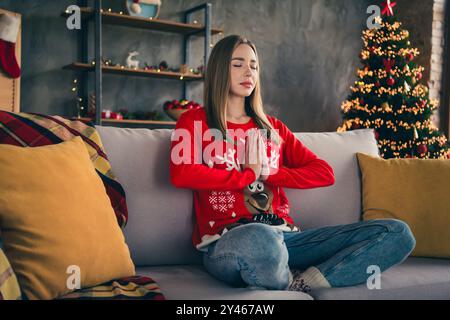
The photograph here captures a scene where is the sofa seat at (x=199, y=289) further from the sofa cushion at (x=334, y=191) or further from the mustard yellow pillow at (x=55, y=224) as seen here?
the sofa cushion at (x=334, y=191)

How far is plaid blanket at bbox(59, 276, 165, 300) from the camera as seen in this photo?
115 centimetres

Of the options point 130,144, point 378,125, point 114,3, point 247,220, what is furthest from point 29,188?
point 378,125

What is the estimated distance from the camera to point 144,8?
162 inches

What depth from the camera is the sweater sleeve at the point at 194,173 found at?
61.2 inches

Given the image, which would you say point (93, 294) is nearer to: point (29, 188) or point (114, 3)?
point (29, 188)

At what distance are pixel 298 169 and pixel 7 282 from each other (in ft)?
3.47

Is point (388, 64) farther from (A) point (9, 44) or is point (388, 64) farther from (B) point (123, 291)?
(B) point (123, 291)

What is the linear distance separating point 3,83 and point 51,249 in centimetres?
295

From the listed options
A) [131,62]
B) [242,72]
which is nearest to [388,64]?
[131,62]

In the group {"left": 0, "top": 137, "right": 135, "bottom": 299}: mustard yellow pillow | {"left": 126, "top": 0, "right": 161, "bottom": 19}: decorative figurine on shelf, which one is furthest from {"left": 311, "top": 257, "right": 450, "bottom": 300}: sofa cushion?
{"left": 126, "top": 0, "right": 161, "bottom": 19}: decorative figurine on shelf

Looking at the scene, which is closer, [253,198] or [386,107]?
[253,198]

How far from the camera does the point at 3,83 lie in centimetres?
366

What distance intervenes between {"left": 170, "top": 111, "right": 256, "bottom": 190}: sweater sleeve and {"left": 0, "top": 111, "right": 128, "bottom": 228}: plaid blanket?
0.19 m

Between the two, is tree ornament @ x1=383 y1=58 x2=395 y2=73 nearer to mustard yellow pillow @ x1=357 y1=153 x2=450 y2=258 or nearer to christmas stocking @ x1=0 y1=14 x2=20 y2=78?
mustard yellow pillow @ x1=357 y1=153 x2=450 y2=258
